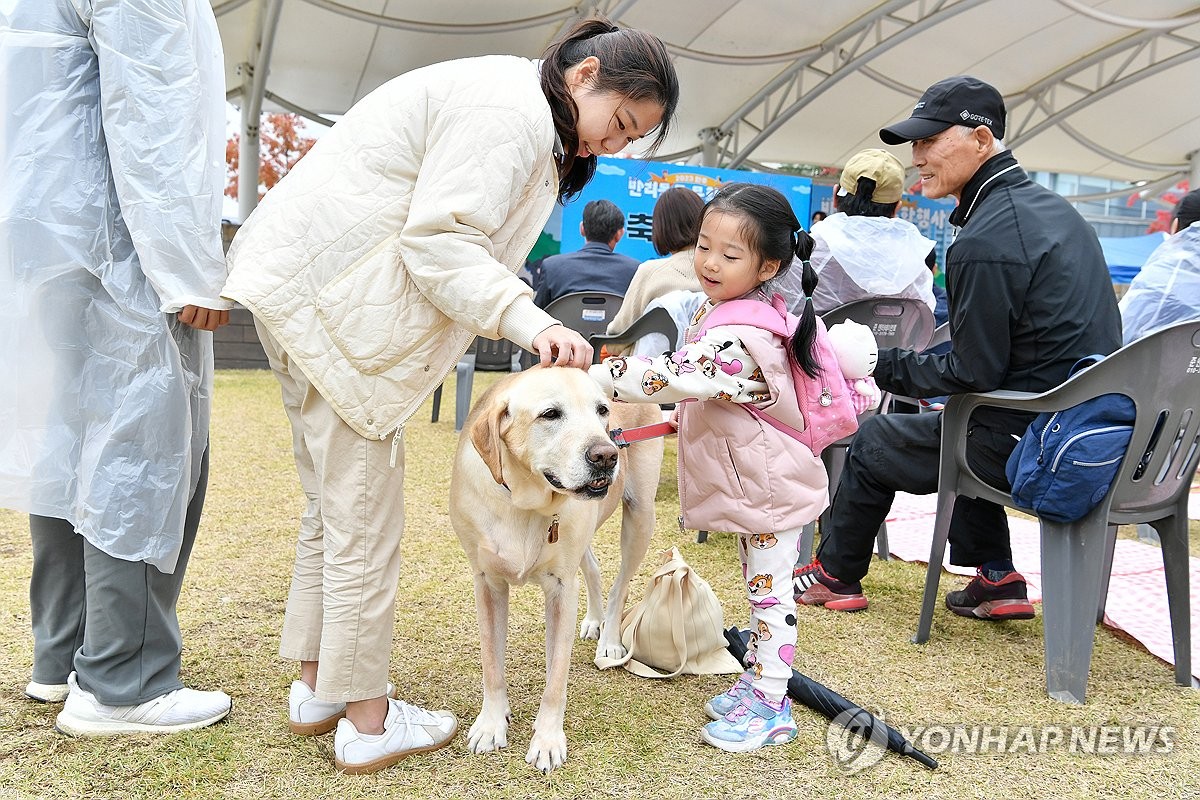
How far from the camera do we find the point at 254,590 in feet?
11.5

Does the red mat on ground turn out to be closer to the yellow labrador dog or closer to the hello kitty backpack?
the hello kitty backpack

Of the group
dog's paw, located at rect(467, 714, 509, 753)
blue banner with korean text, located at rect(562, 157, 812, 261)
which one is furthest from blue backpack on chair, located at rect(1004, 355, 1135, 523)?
blue banner with korean text, located at rect(562, 157, 812, 261)

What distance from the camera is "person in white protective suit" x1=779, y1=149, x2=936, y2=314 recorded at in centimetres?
436

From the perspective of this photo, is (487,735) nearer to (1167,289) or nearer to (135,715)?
(135,715)

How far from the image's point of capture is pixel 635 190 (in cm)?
1229

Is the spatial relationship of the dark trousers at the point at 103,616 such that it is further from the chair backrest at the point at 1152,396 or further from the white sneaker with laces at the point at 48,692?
the chair backrest at the point at 1152,396

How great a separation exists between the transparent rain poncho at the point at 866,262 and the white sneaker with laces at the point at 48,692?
344 centimetres

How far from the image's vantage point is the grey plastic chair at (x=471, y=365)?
733cm

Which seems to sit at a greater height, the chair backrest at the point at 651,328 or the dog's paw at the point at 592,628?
the chair backrest at the point at 651,328

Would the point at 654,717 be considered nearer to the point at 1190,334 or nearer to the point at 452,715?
the point at 452,715

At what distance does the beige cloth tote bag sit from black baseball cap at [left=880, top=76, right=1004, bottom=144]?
1708mm

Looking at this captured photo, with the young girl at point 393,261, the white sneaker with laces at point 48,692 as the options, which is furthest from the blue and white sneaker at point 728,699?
the white sneaker with laces at point 48,692

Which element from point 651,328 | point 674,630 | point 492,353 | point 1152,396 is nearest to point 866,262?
point 651,328

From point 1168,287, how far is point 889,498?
212cm
